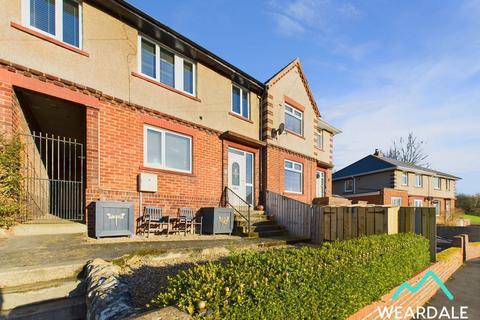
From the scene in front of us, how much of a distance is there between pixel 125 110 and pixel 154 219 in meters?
3.36

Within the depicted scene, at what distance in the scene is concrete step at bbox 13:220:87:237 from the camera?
20.2ft

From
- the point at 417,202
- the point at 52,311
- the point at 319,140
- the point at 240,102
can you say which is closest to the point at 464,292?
the point at 52,311

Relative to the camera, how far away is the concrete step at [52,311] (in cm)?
326

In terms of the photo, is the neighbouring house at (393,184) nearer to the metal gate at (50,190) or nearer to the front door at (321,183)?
the front door at (321,183)

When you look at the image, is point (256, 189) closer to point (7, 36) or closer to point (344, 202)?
point (344, 202)

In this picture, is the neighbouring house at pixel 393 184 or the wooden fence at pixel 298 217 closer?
the wooden fence at pixel 298 217

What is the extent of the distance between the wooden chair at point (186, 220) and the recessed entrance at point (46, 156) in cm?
284

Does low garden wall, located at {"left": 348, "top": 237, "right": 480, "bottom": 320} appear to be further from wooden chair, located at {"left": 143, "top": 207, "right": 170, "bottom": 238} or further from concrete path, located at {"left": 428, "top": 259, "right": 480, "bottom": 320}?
wooden chair, located at {"left": 143, "top": 207, "right": 170, "bottom": 238}

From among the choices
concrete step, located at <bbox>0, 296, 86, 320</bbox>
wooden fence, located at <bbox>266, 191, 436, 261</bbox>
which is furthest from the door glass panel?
concrete step, located at <bbox>0, 296, 86, 320</bbox>

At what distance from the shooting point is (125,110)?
8.19 meters

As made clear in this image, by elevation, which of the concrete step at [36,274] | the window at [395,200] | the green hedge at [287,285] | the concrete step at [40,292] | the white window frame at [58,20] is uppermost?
the white window frame at [58,20]

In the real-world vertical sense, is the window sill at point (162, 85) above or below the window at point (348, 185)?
above

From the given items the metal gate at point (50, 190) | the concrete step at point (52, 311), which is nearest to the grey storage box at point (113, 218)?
the metal gate at point (50, 190)

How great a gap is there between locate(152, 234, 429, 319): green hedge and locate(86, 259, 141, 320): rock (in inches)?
14.7
